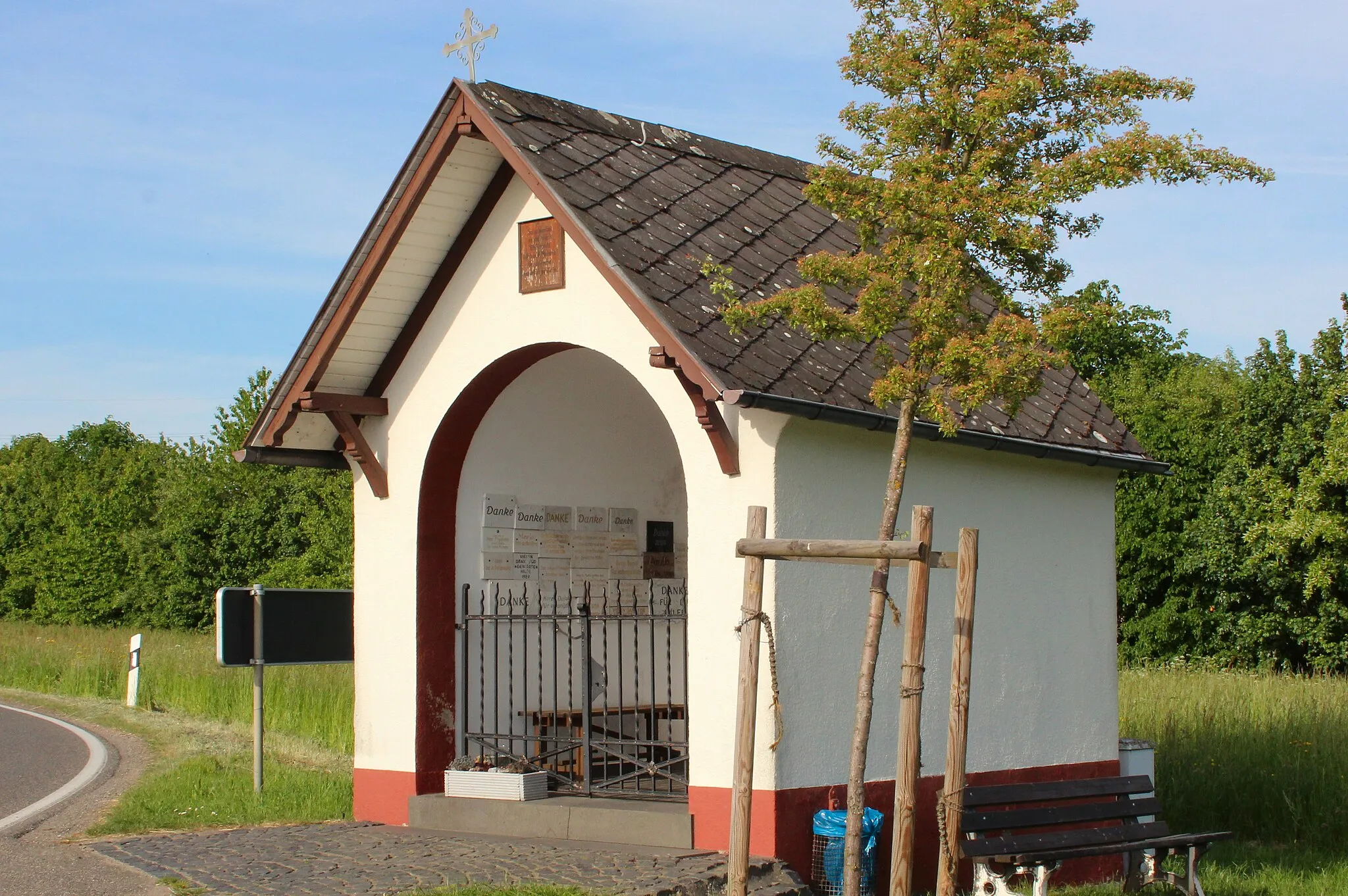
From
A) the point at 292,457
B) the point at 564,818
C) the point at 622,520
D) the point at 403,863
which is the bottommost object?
the point at 403,863

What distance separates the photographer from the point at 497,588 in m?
10.4

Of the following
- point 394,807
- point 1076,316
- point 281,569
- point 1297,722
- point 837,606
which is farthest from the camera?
point 281,569

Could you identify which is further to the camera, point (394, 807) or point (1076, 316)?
point (394, 807)

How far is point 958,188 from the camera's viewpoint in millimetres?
6852

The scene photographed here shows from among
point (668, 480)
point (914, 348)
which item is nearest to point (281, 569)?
point (668, 480)

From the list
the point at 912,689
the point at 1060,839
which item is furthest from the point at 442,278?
the point at 1060,839

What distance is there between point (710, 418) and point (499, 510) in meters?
3.00

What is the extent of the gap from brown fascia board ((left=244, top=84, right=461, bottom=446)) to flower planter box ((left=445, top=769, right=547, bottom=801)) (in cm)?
280

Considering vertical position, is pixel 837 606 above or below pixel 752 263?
below

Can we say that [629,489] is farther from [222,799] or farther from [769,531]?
[222,799]

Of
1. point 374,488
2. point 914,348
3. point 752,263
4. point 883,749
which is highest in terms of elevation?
point 752,263

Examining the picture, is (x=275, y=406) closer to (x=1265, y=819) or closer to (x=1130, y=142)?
(x=1130, y=142)

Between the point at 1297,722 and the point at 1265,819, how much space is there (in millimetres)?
1835

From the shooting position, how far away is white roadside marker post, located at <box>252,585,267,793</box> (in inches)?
444
